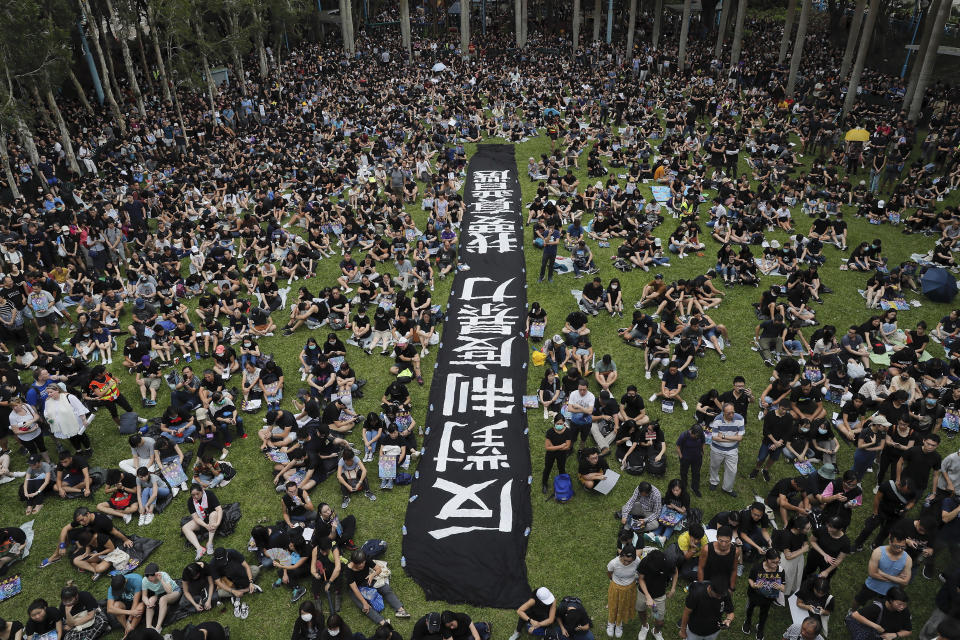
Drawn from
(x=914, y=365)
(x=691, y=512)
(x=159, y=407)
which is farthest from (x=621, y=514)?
(x=159, y=407)

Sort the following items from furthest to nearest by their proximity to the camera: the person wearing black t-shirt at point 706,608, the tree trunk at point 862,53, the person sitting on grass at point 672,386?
the tree trunk at point 862,53 → the person sitting on grass at point 672,386 → the person wearing black t-shirt at point 706,608

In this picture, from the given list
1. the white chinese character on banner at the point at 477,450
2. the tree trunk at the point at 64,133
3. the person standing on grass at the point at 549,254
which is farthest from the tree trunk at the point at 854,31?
the tree trunk at the point at 64,133

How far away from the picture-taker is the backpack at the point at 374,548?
8984 mm

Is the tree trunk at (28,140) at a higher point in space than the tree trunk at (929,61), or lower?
lower

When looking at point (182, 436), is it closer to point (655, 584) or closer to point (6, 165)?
point (655, 584)

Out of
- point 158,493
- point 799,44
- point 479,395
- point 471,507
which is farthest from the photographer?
point 799,44

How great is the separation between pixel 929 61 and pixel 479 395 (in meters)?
25.5

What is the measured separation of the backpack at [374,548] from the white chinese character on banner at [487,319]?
6509 millimetres

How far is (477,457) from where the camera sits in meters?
10.9

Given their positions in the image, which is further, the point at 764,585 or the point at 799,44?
the point at 799,44

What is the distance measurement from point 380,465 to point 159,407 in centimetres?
562

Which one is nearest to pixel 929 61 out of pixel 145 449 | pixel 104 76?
pixel 145 449

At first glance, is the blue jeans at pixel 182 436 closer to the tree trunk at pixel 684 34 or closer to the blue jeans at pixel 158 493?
the blue jeans at pixel 158 493

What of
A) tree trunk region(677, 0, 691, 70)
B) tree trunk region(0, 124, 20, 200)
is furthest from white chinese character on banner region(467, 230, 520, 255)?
tree trunk region(677, 0, 691, 70)
